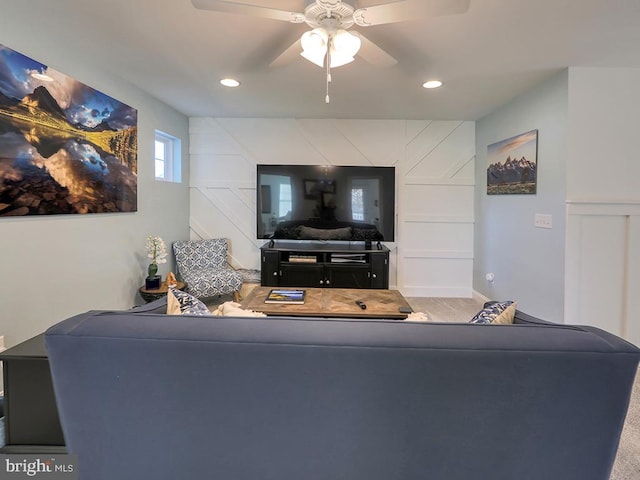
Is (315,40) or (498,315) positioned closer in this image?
(498,315)

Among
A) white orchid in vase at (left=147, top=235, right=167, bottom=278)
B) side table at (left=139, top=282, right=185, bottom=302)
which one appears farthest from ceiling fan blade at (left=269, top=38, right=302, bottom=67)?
side table at (left=139, top=282, right=185, bottom=302)

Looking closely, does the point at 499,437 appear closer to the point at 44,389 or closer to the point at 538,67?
the point at 44,389

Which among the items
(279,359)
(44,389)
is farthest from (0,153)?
(279,359)

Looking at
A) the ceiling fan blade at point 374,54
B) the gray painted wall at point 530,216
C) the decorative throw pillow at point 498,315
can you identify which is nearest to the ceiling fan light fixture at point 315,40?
the ceiling fan blade at point 374,54

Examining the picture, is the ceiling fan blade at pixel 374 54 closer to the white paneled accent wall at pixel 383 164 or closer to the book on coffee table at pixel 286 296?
the book on coffee table at pixel 286 296

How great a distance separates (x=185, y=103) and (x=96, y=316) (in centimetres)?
Result: 339

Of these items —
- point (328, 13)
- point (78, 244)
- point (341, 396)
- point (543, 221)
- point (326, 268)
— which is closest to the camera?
point (341, 396)

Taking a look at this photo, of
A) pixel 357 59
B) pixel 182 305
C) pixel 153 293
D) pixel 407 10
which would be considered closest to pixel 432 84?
pixel 357 59

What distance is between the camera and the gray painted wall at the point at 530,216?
9.30 feet

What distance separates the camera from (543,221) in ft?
9.94

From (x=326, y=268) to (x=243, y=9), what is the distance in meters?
2.84

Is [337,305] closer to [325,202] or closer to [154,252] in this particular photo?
[325,202]

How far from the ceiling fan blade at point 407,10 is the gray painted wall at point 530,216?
6.14ft

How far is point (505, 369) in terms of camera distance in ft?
3.10
